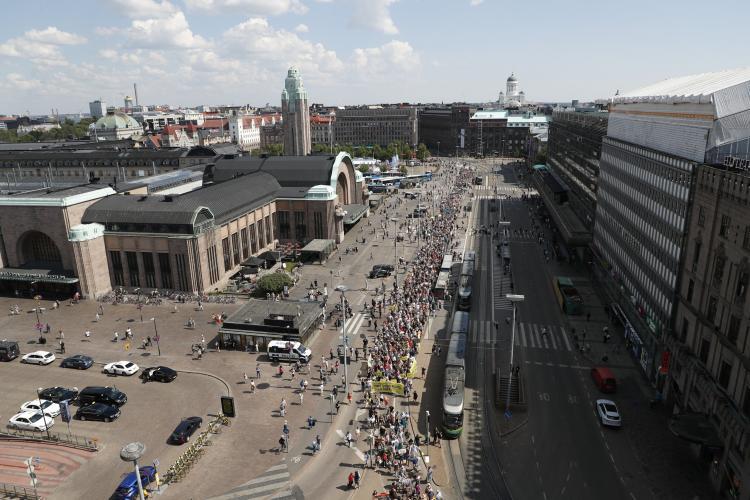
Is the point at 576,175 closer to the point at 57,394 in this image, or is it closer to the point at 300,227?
the point at 300,227

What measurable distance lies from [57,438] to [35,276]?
38552 mm

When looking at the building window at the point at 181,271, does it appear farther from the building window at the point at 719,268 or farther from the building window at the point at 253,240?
the building window at the point at 719,268

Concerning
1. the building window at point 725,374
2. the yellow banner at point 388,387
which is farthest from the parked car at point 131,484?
the building window at point 725,374

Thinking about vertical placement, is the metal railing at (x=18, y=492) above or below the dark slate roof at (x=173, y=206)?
below

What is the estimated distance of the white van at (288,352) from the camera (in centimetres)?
5172

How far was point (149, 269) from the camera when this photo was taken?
2822 inches

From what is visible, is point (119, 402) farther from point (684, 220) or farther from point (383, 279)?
point (684, 220)

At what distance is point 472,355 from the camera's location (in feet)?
175

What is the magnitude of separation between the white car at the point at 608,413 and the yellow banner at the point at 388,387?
15.8 meters

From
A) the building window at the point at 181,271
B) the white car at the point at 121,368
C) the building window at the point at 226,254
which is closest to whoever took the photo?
the white car at the point at 121,368

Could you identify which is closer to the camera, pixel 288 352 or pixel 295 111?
pixel 288 352

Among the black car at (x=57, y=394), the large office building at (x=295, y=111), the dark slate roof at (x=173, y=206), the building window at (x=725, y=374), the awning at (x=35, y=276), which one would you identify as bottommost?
the black car at (x=57, y=394)

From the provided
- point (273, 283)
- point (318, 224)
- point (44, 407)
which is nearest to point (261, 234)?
point (318, 224)

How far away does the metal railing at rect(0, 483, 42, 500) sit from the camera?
3425 centimetres
